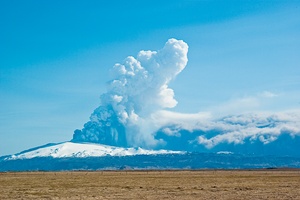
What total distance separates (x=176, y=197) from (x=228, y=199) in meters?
6.67

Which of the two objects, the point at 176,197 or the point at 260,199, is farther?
the point at 176,197

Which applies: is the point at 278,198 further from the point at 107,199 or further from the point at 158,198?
the point at 107,199

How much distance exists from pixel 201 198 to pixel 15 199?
2083 cm

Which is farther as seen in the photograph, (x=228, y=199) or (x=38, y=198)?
(x=38, y=198)

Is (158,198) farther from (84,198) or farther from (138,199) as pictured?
(84,198)

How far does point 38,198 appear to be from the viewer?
5516 cm

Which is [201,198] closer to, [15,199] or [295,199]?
[295,199]

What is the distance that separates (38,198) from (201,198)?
735 inches

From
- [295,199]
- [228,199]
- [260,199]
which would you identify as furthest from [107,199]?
[295,199]

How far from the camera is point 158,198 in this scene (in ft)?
179

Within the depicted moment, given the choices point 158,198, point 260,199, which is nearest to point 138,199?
point 158,198

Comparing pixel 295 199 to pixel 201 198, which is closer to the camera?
pixel 295 199

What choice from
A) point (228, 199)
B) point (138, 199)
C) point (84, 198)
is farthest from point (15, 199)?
point (228, 199)

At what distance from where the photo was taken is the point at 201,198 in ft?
176
